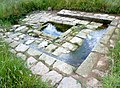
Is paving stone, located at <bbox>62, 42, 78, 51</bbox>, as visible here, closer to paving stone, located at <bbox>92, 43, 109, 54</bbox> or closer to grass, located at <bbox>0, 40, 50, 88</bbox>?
paving stone, located at <bbox>92, 43, 109, 54</bbox>

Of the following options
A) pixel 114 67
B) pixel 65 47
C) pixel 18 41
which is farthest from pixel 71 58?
pixel 18 41

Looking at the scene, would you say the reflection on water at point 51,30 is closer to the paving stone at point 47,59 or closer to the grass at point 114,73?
the paving stone at point 47,59

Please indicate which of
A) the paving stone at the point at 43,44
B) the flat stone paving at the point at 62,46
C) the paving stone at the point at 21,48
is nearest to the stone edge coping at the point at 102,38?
the flat stone paving at the point at 62,46

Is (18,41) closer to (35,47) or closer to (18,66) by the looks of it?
(35,47)

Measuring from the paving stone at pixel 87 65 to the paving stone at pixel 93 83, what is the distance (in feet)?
0.41

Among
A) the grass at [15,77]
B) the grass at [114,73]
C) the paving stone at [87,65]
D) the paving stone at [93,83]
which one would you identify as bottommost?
the paving stone at [93,83]

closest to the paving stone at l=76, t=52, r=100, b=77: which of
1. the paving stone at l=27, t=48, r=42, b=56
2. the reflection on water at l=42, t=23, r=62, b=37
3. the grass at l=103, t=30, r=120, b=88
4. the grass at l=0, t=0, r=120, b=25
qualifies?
the grass at l=103, t=30, r=120, b=88

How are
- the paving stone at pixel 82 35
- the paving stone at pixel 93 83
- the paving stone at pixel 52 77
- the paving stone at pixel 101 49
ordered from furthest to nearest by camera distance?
1. the paving stone at pixel 82 35
2. the paving stone at pixel 101 49
3. the paving stone at pixel 52 77
4. the paving stone at pixel 93 83

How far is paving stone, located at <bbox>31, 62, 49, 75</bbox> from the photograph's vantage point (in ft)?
10.0

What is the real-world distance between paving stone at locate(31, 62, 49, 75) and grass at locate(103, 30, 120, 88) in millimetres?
924

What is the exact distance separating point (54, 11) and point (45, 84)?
3671mm

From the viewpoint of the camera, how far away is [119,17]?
488 cm

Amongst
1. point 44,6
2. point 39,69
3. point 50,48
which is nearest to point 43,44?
point 50,48

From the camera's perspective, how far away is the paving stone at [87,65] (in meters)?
2.98
